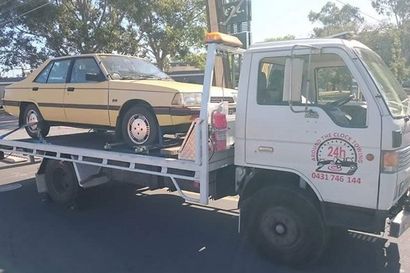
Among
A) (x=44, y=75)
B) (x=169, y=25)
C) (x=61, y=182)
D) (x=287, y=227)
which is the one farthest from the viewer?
(x=169, y=25)

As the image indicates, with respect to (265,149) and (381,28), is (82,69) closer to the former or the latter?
(265,149)

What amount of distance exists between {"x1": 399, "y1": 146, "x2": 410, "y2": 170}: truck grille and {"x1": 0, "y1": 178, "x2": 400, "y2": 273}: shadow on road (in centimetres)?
114

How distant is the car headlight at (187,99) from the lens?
5.75 meters

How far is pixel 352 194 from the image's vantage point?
431 centimetres

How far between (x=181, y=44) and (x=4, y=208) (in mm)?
26359

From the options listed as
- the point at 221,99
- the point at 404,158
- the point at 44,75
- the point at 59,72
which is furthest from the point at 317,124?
the point at 44,75

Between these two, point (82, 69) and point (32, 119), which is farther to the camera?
point (32, 119)

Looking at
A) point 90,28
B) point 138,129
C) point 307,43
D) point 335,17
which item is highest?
point 335,17

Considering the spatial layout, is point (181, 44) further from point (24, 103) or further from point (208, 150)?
point (208, 150)

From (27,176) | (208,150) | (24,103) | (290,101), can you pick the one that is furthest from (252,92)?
(27,176)

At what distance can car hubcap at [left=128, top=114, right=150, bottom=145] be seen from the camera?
602 cm

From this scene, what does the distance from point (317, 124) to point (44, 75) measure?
5025 mm

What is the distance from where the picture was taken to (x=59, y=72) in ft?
24.0

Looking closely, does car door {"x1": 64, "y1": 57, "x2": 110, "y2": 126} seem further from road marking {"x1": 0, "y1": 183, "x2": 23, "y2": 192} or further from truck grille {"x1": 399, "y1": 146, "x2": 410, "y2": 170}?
truck grille {"x1": 399, "y1": 146, "x2": 410, "y2": 170}
